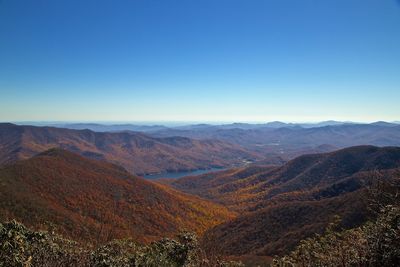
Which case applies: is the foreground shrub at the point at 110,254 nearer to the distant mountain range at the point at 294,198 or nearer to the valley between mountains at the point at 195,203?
the distant mountain range at the point at 294,198

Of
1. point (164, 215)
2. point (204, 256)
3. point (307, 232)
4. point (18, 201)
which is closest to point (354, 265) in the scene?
point (204, 256)

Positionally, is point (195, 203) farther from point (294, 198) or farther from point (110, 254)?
point (110, 254)

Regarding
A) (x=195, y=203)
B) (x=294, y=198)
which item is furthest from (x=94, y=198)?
(x=294, y=198)

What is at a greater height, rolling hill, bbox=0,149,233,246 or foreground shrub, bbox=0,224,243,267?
foreground shrub, bbox=0,224,243,267

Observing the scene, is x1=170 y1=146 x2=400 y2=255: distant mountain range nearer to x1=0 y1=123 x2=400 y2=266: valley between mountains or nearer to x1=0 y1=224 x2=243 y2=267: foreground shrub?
x1=0 y1=123 x2=400 y2=266: valley between mountains

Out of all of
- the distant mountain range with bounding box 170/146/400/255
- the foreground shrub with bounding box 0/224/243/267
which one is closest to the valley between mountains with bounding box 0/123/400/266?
the distant mountain range with bounding box 170/146/400/255
